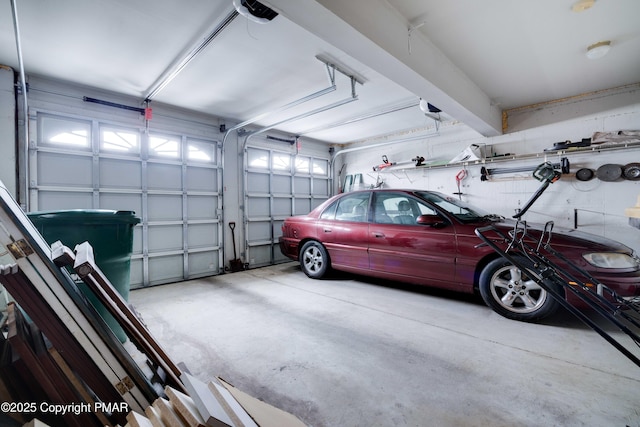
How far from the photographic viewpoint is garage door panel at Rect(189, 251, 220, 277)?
430 cm

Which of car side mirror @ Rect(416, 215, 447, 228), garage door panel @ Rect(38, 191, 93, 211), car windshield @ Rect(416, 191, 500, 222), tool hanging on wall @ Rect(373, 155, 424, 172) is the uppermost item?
tool hanging on wall @ Rect(373, 155, 424, 172)

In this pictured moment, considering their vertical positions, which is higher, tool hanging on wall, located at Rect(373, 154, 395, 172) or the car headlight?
tool hanging on wall, located at Rect(373, 154, 395, 172)

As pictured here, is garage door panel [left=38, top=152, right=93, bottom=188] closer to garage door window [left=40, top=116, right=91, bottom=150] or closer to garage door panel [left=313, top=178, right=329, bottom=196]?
garage door window [left=40, top=116, right=91, bottom=150]

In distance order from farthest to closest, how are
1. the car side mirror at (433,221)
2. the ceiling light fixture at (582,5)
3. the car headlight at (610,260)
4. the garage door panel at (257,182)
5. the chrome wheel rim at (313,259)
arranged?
the garage door panel at (257,182) < the chrome wheel rim at (313,259) < the car side mirror at (433,221) < the car headlight at (610,260) < the ceiling light fixture at (582,5)

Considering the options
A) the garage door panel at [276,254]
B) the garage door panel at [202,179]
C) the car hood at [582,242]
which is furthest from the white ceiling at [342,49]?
the garage door panel at [276,254]

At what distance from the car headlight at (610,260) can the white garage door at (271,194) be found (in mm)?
4549

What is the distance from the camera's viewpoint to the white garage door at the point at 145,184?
10.5 ft

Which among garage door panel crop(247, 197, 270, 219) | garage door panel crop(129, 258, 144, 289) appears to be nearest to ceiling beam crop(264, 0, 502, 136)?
garage door panel crop(247, 197, 270, 219)

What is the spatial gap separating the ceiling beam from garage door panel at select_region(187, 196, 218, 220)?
339 cm

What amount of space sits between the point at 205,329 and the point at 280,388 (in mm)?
1139

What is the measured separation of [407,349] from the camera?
201 centimetres

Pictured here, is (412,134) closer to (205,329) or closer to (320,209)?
(320,209)

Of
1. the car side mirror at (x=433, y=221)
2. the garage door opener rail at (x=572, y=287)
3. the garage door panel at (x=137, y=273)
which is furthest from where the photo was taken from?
the garage door panel at (x=137, y=273)
